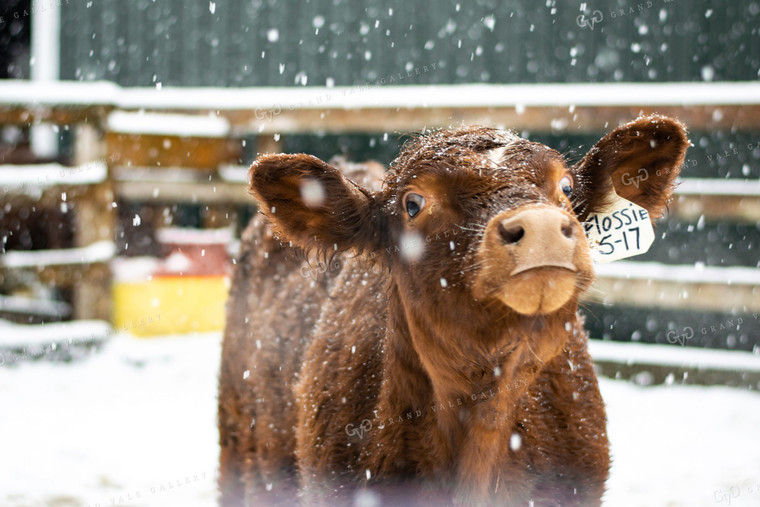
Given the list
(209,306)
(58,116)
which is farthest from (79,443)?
(58,116)

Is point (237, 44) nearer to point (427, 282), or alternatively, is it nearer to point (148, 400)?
point (148, 400)

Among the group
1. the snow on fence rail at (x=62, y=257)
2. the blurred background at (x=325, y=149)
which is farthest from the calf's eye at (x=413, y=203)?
the snow on fence rail at (x=62, y=257)

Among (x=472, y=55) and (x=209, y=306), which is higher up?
(x=472, y=55)

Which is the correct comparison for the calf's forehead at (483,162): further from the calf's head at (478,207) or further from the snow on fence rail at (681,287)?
the snow on fence rail at (681,287)

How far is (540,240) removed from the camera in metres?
1.66

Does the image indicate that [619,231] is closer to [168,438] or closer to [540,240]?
[540,240]

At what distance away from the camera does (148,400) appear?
516 cm

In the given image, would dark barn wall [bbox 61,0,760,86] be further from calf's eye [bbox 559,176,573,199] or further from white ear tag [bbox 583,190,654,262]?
calf's eye [bbox 559,176,573,199]

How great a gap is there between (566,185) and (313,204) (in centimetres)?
82

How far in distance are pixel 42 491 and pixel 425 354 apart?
2.71m

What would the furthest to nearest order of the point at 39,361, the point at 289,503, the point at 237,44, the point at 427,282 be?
the point at 237,44 → the point at 39,361 → the point at 289,503 → the point at 427,282

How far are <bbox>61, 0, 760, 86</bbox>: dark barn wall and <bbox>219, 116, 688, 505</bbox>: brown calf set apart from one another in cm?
478

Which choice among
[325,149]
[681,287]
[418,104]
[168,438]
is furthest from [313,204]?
[325,149]

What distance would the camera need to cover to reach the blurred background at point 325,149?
505 centimetres
